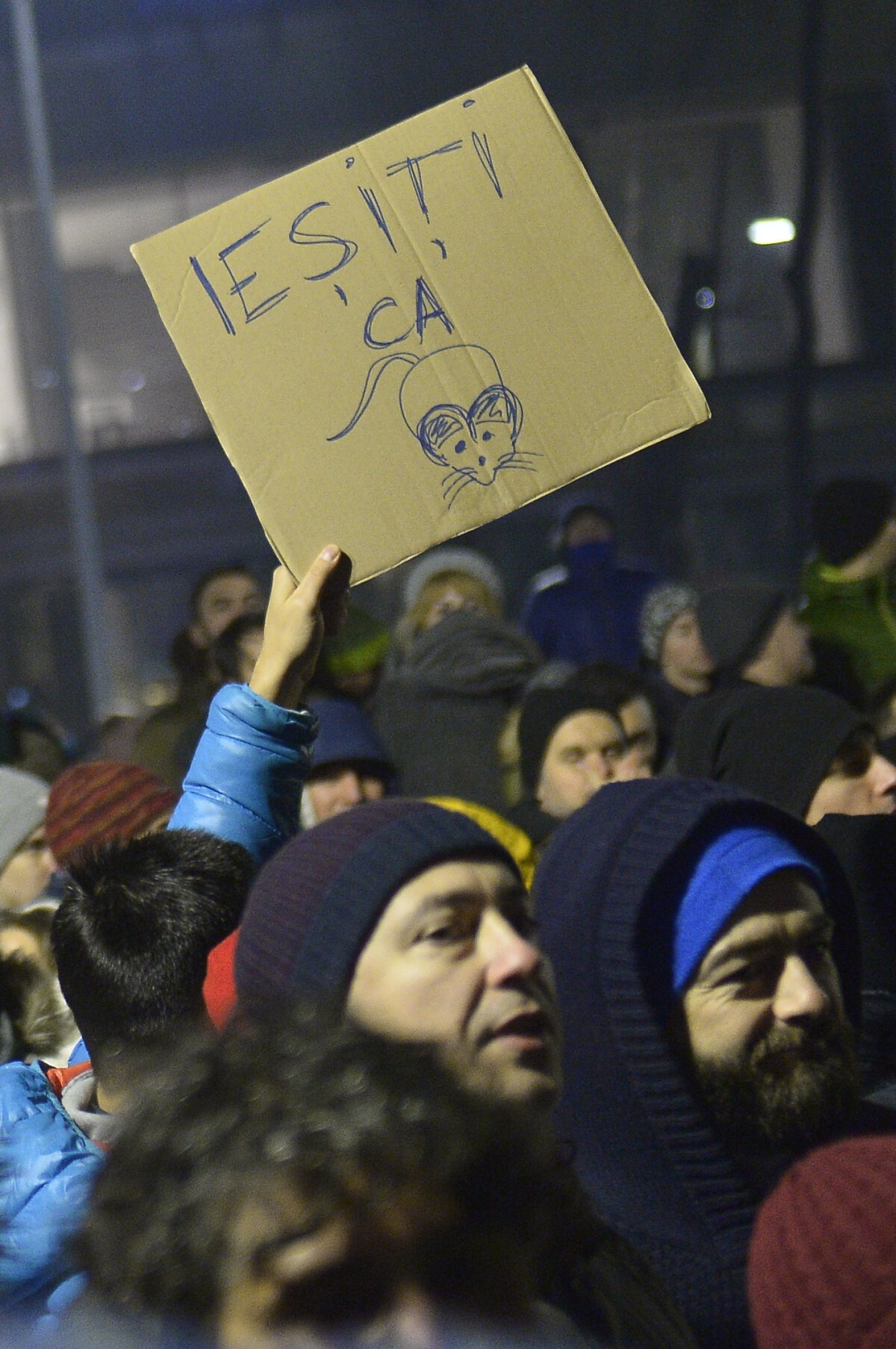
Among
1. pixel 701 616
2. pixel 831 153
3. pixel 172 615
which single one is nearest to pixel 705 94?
pixel 831 153

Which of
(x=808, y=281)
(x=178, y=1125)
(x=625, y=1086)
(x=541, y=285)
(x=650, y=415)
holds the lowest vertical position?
(x=625, y=1086)

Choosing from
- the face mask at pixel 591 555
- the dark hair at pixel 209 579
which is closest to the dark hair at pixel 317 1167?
the dark hair at pixel 209 579

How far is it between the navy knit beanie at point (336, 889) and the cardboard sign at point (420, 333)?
1.63ft

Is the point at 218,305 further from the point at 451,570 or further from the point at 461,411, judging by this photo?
the point at 451,570

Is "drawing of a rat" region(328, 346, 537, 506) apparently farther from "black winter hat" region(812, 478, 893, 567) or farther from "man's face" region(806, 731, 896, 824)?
"black winter hat" region(812, 478, 893, 567)

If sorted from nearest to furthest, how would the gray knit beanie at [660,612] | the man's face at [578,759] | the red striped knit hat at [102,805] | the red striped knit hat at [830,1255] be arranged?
the red striped knit hat at [830,1255] < the red striped knit hat at [102,805] < the man's face at [578,759] < the gray knit beanie at [660,612]

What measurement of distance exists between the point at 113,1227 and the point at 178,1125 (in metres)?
0.07

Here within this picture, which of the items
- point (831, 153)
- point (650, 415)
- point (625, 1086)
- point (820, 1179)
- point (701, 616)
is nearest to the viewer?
point (820, 1179)

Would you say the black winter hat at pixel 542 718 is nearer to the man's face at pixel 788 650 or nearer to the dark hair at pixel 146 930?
the man's face at pixel 788 650

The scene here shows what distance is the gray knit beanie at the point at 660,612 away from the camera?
182 inches

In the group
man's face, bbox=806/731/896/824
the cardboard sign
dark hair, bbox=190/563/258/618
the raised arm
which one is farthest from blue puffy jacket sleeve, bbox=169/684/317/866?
dark hair, bbox=190/563/258/618

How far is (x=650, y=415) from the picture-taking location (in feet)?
6.75

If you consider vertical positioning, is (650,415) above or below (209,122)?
below

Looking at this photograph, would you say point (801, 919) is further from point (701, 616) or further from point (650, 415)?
point (701, 616)
